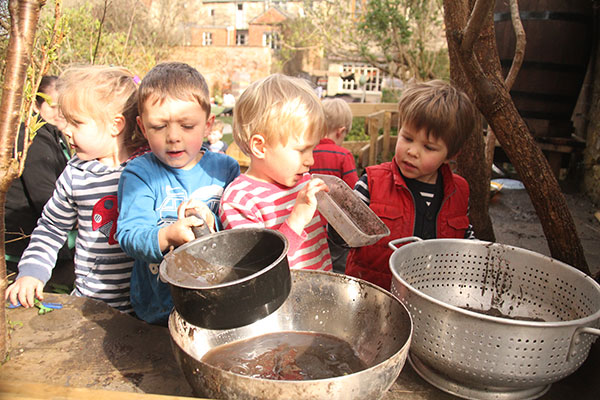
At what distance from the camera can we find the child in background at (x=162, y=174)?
1.64 metres

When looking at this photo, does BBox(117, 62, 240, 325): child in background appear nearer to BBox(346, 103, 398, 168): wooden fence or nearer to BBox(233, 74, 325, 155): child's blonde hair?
BBox(233, 74, 325, 155): child's blonde hair

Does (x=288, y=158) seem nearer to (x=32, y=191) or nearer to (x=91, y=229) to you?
(x=91, y=229)

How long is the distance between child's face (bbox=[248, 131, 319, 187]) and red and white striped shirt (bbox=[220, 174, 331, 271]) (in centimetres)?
6

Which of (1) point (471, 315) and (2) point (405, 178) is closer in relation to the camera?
(1) point (471, 315)

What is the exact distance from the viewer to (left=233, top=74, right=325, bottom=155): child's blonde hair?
1.61 m

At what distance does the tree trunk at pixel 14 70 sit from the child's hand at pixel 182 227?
17.1 inches

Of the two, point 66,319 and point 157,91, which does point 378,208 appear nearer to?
point 157,91

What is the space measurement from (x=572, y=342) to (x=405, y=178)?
3.58 feet

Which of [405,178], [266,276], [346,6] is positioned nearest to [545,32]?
[405,178]

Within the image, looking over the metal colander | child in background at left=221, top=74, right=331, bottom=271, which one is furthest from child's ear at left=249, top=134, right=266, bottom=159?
the metal colander

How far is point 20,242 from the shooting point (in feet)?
9.50

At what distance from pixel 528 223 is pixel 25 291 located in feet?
12.7

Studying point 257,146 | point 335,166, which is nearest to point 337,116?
point 335,166

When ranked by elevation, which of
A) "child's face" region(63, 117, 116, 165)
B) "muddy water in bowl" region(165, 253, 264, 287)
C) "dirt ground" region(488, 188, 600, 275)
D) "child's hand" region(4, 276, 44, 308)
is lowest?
"dirt ground" region(488, 188, 600, 275)
